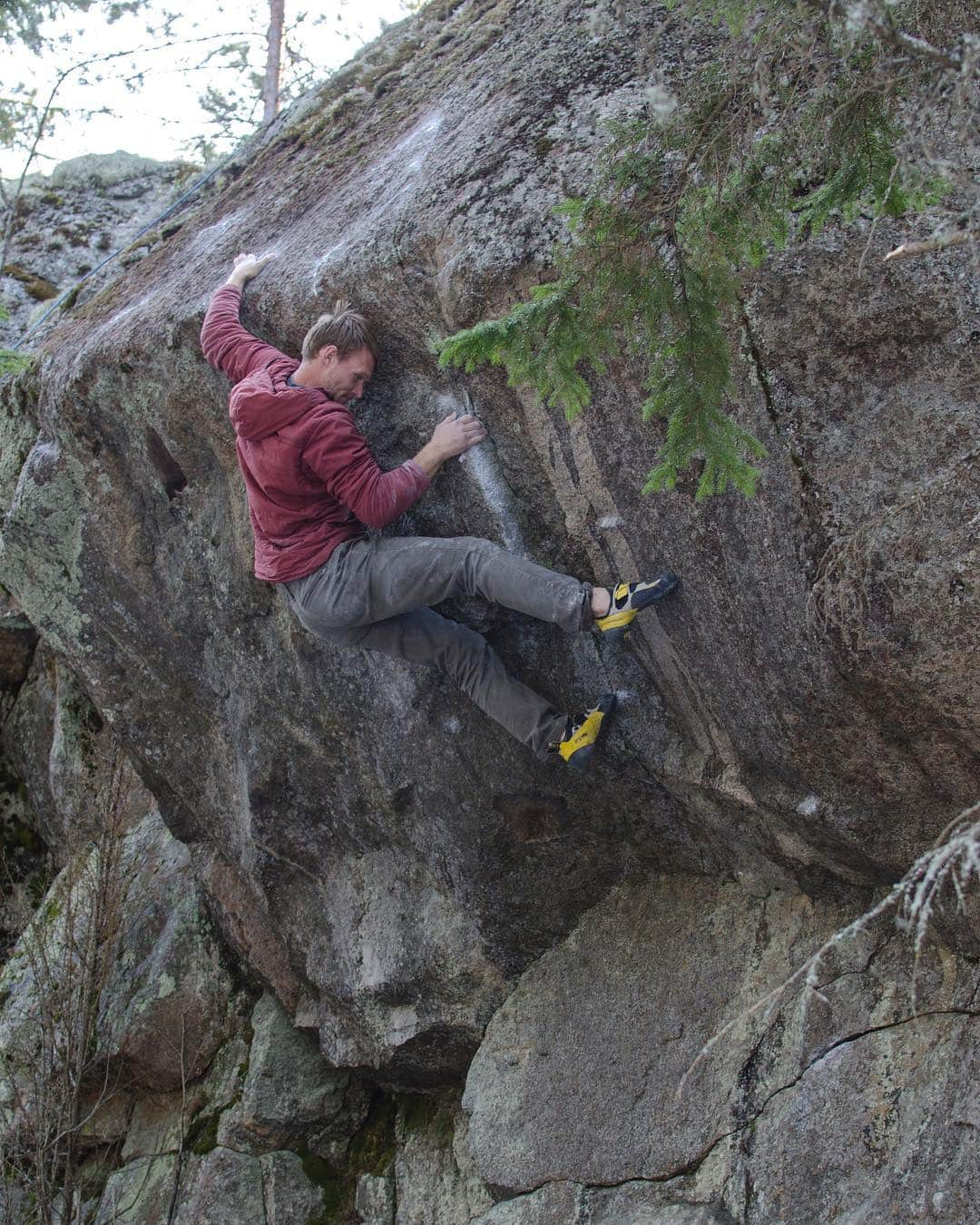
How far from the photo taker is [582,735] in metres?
4.92

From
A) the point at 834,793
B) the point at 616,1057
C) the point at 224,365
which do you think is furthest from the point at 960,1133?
the point at 224,365

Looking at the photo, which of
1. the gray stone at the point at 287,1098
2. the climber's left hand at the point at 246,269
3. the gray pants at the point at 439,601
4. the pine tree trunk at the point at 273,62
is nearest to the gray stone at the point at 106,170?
the pine tree trunk at the point at 273,62

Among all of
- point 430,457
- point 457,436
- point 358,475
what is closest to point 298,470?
point 358,475

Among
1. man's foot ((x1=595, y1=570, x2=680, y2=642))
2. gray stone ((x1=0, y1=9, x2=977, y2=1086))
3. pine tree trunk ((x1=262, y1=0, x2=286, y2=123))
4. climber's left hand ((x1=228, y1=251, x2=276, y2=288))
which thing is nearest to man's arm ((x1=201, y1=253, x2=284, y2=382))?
climber's left hand ((x1=228, y1=251, x2=276, y2=288))

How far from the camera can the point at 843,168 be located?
11.4 feet

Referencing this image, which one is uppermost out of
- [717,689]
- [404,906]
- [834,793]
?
[717,689]

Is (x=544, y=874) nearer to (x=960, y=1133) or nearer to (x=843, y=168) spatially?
(x=960, y=1133)

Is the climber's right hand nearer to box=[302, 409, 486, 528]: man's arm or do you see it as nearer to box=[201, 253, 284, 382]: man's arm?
box=[302, 409, 486, 528]: man's arm

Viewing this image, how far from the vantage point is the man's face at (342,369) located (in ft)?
15.5

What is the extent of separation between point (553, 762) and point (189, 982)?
3560mm

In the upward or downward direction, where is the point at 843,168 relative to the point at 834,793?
upward

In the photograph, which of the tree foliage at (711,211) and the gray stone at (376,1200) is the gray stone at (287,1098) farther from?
the tree foliage at (711,211)

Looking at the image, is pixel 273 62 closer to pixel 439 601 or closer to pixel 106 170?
pixel 106 170

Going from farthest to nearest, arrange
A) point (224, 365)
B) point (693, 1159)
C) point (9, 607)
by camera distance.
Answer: point (9, 607)
point (224, 365)
point (693, 1159)
